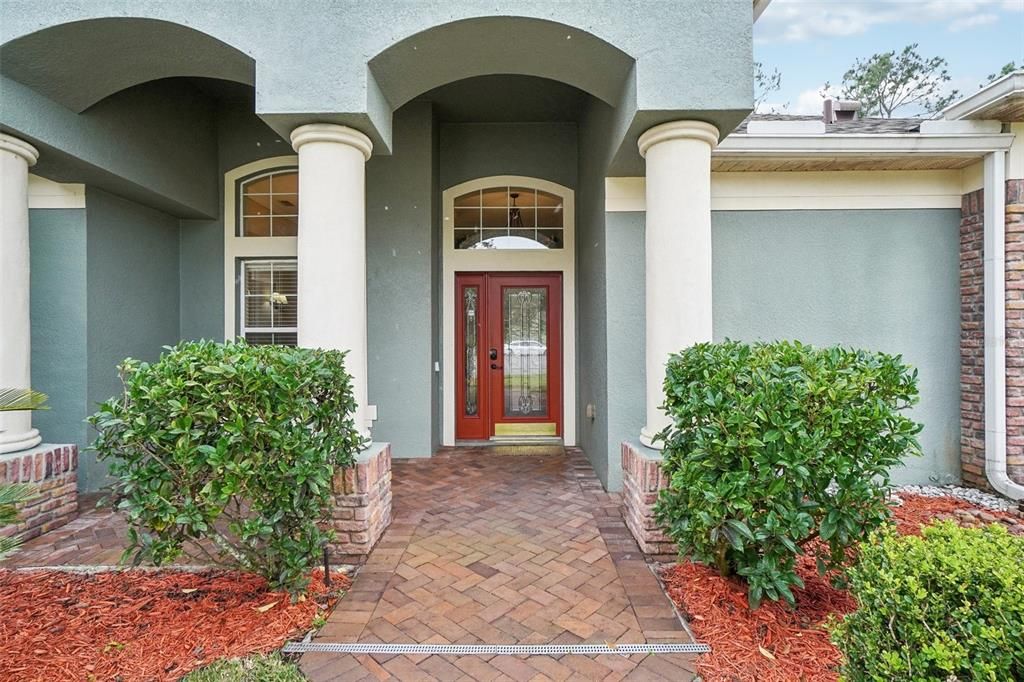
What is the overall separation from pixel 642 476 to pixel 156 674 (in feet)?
9.17

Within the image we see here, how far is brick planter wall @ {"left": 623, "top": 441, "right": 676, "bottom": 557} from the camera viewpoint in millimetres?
3203

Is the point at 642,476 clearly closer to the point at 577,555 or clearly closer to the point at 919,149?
the point at 577,555

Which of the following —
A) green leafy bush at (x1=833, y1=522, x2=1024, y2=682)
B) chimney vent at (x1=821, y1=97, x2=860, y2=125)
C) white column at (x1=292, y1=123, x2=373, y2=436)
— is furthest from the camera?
chimney vent at (x1=821, y1=97, x2=860, y2=125)

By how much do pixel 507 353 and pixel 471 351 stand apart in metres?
0.47

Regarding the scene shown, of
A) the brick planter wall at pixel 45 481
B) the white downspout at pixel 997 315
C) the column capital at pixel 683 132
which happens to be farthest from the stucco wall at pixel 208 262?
the white downspout at pixel 997 315

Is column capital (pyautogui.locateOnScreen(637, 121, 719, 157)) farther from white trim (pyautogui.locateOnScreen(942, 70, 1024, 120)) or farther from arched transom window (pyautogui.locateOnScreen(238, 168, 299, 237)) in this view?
arched transom window (pyautogui.locateOnScreen(238, 168, 299, 237))

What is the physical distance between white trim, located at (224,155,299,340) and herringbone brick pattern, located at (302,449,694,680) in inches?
129

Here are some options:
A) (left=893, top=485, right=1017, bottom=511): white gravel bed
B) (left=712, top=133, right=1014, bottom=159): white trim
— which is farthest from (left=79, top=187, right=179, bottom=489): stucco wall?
(left=893, top=485, right=1017, bottom=511): white gravel bed

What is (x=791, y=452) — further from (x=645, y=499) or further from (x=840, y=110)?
(x=840, y=110)

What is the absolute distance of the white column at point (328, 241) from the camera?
11.1ft

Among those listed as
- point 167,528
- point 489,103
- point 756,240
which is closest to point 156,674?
point 167,528

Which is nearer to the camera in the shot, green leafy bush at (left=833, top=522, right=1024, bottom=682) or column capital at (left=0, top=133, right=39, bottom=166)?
green leafy bush at (left=833, top=522, right=1024, bottom=682)

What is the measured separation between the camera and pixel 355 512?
3229mm

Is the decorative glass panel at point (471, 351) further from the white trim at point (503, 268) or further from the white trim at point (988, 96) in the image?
the white trim at point (988, 96)
